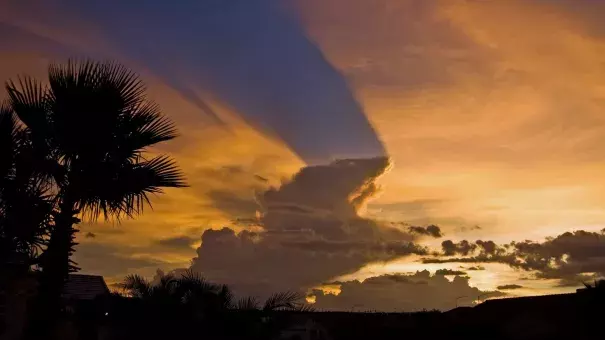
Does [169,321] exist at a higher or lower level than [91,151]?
lower

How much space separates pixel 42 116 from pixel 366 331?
533 inches

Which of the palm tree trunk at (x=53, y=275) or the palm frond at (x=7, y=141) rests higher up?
the palm frond at (x=7, y=141)

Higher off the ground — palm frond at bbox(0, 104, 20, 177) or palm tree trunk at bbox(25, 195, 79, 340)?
palm frond at bbox(0, 104, 20, 177)

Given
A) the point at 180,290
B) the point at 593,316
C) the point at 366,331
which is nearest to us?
the point at 180,290

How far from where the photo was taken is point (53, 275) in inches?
516

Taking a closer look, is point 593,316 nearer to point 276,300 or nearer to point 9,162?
point 276,300

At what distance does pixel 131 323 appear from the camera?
52.2 ft

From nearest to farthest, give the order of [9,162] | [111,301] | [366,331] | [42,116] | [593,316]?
1. [42,116]
2. [9,162]
3. [111,301]
4. [593,316]
5. [366,331]

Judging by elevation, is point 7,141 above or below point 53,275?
above

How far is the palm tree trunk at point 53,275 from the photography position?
42.3 feet

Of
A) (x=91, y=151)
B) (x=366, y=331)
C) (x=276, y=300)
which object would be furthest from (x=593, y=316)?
(x=91, y=151)

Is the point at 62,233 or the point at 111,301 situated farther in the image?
the point at 111,301

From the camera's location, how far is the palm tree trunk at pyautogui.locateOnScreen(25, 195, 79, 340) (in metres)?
12.9

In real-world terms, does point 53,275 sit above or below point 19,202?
below
